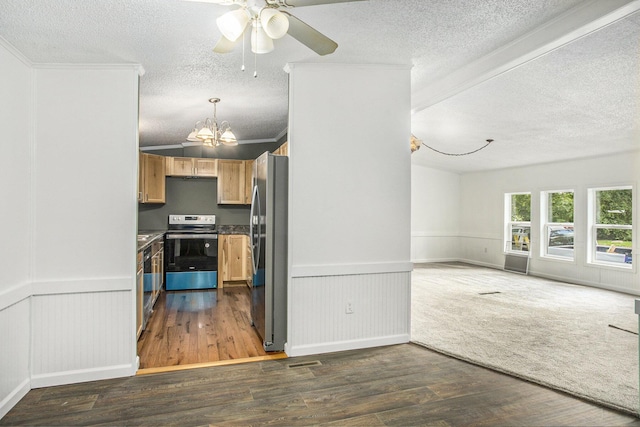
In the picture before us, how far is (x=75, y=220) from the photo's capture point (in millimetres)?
2791

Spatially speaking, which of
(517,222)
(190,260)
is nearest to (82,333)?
(190,260)

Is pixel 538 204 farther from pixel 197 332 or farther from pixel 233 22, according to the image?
pixel 233 22

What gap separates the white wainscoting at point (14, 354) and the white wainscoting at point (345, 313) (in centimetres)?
185

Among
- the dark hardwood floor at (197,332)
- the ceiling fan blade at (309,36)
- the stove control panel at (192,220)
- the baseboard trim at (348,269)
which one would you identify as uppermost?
the ceiling fan blade at (309,36)

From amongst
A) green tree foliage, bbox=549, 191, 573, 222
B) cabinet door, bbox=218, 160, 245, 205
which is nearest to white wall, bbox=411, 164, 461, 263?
green tree foliage, bbox=549, 191, 573, 222

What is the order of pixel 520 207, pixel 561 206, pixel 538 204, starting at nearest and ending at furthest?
pixel 561 206
pixel 538 204
pixel 520 207

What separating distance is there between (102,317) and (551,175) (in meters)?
7.64

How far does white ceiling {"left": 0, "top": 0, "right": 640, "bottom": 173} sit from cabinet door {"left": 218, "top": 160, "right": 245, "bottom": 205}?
132 cm

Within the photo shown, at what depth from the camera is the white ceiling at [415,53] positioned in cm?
229

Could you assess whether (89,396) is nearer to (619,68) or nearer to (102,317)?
(102,317)

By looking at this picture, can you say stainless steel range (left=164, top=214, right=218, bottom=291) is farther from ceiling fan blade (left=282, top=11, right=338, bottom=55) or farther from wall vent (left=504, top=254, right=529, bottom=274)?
wall vent (left=504, top=254, right=529, bottom=274)

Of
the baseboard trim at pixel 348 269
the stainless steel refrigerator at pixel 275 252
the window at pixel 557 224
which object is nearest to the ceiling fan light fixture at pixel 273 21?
the stainless steel refrigerator at pixel 275 252

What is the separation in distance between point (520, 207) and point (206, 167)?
649 cm

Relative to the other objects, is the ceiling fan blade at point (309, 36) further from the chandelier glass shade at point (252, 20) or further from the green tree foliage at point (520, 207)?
the green tree foliage at point (520, 207)
